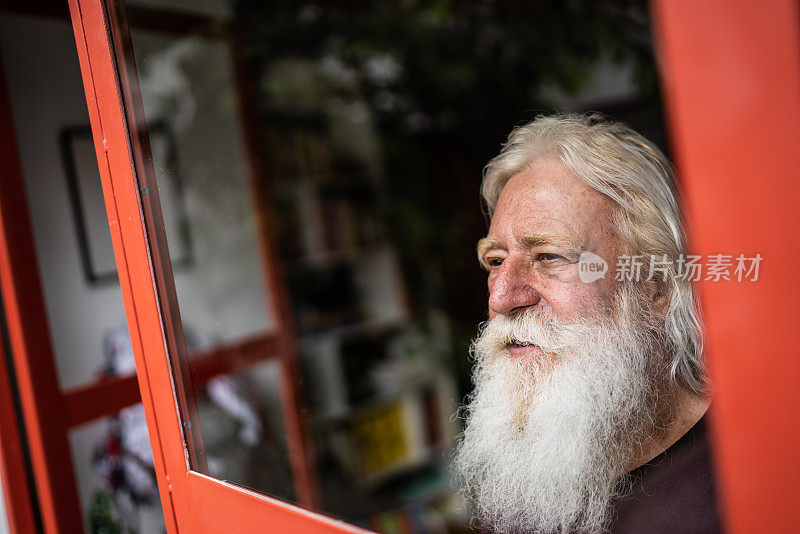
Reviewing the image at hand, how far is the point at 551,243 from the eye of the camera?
83 centimetres

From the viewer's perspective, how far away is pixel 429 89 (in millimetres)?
3404

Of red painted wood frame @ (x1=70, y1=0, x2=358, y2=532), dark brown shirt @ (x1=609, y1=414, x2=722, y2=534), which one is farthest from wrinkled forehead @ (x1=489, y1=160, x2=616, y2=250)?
red painted wood frame @ (x1=70, y1=0, x2=358, y2=532)

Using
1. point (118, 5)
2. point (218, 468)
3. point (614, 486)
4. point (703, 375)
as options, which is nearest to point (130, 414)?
point (218, 468)

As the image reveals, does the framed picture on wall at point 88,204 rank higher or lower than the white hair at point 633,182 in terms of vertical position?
higher

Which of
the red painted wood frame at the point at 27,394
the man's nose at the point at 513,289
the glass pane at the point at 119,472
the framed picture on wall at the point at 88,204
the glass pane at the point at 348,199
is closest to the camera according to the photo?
the man's nose at the point at 513,289

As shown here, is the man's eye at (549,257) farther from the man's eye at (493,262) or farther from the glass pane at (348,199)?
the glass pane at (348,199)

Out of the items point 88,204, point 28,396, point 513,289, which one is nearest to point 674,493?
point 513,289

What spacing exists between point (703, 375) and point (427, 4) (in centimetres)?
269

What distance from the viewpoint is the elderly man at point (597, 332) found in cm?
79

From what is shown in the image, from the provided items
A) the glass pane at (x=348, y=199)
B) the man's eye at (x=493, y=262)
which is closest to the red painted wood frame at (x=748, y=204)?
the man's eye at (x=493, y=262)

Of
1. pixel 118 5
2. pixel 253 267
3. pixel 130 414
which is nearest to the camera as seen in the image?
pixel 118 5

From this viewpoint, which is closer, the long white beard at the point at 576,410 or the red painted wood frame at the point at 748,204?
the red painted wood frame at the point at 748,204

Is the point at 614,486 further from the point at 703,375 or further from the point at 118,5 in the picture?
the point at 118,5

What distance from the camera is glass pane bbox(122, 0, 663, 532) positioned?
2592 millimetres
